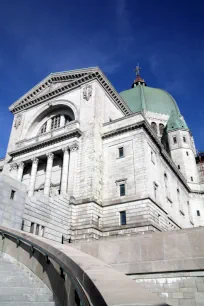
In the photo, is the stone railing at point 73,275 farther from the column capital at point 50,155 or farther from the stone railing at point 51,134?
the stone railing at point 51,134

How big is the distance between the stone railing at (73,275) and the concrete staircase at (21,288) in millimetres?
201

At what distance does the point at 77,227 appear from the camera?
26.3m

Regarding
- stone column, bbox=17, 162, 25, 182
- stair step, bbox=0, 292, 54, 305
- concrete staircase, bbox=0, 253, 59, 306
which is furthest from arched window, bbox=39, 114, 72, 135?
stair step, bbox=0, 292, 54, 305

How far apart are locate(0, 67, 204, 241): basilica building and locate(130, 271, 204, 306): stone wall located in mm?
11285

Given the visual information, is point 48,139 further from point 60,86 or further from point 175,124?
point 175,124

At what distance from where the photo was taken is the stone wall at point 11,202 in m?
16.7

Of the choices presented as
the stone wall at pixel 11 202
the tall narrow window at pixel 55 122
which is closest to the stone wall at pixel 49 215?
the stone wall at pixel 11 202

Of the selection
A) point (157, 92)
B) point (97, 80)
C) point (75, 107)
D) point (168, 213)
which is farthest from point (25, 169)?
point (157, 92)

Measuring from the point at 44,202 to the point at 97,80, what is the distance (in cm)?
2055

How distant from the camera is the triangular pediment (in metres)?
37.2

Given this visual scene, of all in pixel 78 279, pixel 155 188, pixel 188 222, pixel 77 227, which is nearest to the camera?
pixel 78 279

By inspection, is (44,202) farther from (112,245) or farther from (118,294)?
(118,294)

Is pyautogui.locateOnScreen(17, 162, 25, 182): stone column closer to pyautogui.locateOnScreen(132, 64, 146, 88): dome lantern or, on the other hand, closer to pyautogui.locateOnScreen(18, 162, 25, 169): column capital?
pyautogui.locateOnScreen(18, 162, 25, 169): column capital

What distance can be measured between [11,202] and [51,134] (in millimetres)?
18496
